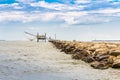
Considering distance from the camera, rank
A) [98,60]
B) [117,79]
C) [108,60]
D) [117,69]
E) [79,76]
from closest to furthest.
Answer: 1. [117,79]
2. [79,76]
3. [117,69]
4. [108,60]
5. [98,60]

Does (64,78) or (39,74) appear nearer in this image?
(64,78)

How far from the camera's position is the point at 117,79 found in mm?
18688

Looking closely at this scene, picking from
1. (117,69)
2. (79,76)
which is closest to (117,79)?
(79,76)

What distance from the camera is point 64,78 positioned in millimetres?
19078

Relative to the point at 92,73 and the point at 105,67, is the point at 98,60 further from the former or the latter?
the point at 92,73

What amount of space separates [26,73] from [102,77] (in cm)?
449

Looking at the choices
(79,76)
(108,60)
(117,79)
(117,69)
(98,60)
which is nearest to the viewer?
(117,79)

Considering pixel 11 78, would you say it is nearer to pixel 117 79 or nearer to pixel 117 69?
pixel 117 79

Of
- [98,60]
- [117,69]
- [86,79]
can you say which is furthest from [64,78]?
[98,60]

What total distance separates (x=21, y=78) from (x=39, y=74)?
202 centimetres

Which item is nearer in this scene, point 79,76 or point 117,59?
point 79,76

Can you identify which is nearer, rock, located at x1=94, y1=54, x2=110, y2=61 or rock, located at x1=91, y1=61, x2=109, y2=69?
rock, located at x1=91, y1=61, x2=109, y2=69

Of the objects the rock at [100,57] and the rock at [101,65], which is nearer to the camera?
the rock at [101,65]

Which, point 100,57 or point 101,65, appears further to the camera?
point 100,57
